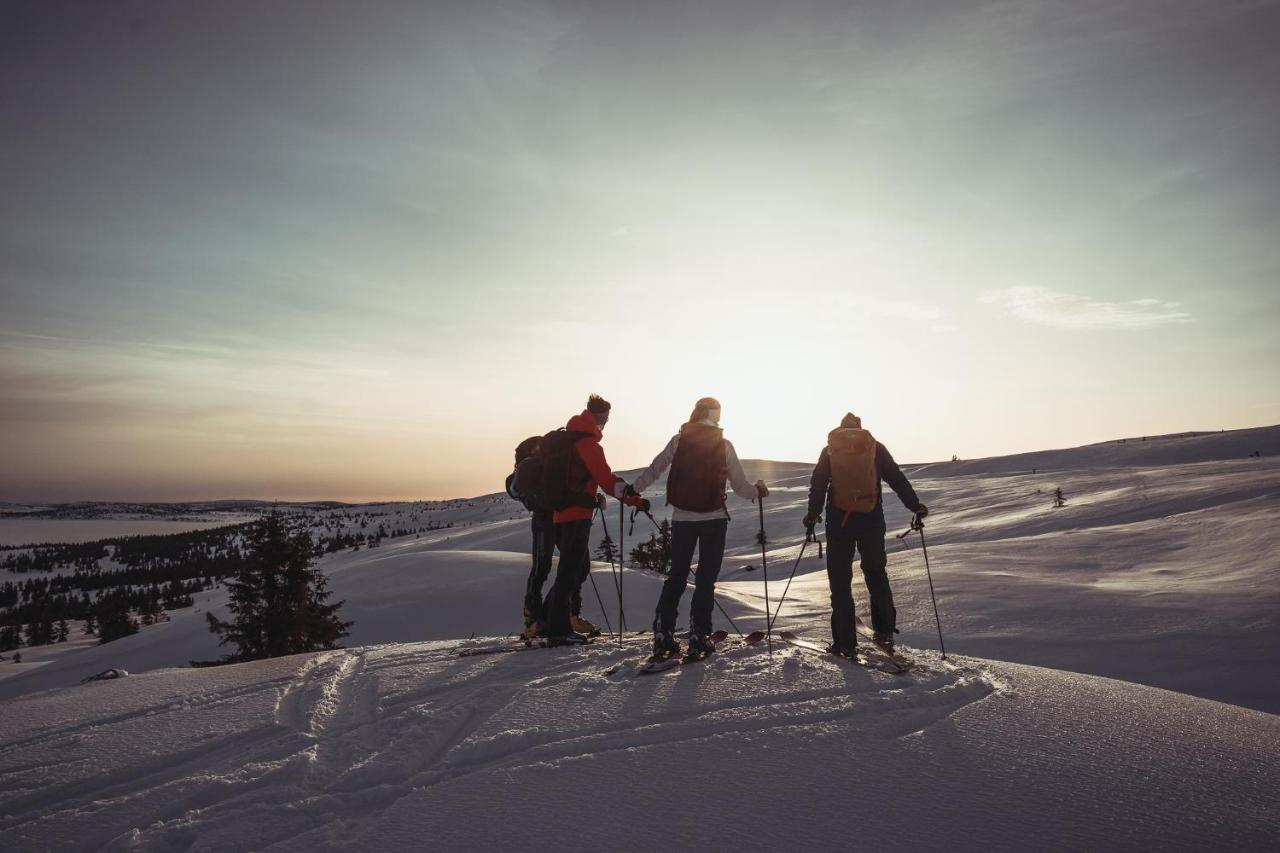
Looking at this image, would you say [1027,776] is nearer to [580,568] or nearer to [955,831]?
[955,831]

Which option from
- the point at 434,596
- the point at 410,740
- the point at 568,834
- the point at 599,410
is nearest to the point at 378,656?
the point at 410,740

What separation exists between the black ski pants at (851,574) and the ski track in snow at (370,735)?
63cm

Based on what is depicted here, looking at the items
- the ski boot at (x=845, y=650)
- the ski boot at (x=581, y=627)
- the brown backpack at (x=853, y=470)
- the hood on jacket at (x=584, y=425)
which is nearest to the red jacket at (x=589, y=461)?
the hood on jacket at (x=584, y=425)

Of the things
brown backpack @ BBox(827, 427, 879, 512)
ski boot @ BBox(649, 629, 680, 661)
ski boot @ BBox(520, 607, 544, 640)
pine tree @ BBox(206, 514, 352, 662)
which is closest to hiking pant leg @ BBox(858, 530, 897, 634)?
brown backpack @ BBox(827, 427, 879, 512)

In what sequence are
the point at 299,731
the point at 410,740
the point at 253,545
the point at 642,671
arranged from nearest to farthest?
the point at 410,740, the point at 299,731, the point at 642,671, the point at 253,545

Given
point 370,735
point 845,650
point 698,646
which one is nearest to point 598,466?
point 698,646

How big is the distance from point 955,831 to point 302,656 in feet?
21.8

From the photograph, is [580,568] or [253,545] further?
[253,545]

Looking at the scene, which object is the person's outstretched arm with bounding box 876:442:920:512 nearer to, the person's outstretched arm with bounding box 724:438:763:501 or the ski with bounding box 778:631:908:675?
the person's outstretched arm with bounding box 724:438:763:501

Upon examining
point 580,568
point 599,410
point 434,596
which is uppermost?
point 599,410

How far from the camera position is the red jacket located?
629 centimetres

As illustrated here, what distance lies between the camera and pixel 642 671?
5230 millimetres

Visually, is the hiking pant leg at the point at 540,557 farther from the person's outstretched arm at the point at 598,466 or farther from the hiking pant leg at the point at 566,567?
the person's outstretched arm at the point at 598,466

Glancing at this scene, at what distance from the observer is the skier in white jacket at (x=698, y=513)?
572cm
